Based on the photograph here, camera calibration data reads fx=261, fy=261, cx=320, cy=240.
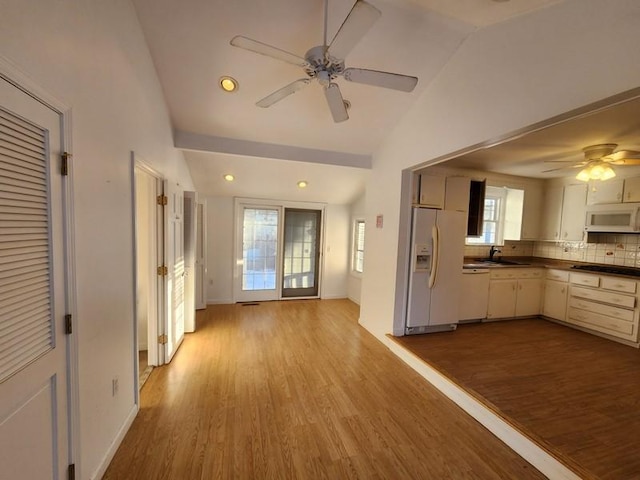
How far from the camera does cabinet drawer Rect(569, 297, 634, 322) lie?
10.9ft

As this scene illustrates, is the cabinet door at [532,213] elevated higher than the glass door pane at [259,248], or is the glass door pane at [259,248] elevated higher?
the cabinet door at [532,213]

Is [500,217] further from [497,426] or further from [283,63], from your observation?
[283,63]

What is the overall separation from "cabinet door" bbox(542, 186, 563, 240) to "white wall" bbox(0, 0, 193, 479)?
5.81m

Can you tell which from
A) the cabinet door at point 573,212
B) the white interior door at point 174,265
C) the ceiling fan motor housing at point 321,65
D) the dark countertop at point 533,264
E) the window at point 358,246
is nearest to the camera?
the ceiling fan motor housing at point 321,65

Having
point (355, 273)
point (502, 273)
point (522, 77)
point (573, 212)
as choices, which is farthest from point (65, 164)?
point (573, 212)

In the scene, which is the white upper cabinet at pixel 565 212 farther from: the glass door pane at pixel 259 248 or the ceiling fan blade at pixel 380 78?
the glass door pane at pixel 259 248

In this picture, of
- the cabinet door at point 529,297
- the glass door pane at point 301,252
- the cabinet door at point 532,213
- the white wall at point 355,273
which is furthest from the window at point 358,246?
the cabinet door at point 532,213

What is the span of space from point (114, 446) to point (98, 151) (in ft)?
5.91

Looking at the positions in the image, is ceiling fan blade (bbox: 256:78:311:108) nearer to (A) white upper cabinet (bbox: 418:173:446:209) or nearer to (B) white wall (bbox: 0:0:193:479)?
(B) white wall (bbox: 0:0:193:479)

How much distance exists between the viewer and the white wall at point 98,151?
1.03 meters

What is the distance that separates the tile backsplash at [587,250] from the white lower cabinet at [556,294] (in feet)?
2.21

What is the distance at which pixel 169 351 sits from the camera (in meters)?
2.75

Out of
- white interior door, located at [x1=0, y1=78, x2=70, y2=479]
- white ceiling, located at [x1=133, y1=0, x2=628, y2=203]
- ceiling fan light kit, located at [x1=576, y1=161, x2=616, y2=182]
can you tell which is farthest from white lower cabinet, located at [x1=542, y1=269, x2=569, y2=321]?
white interior door, located at [x1=0, y1=78, x2=70, y2=479]

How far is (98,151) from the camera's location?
1.42m
